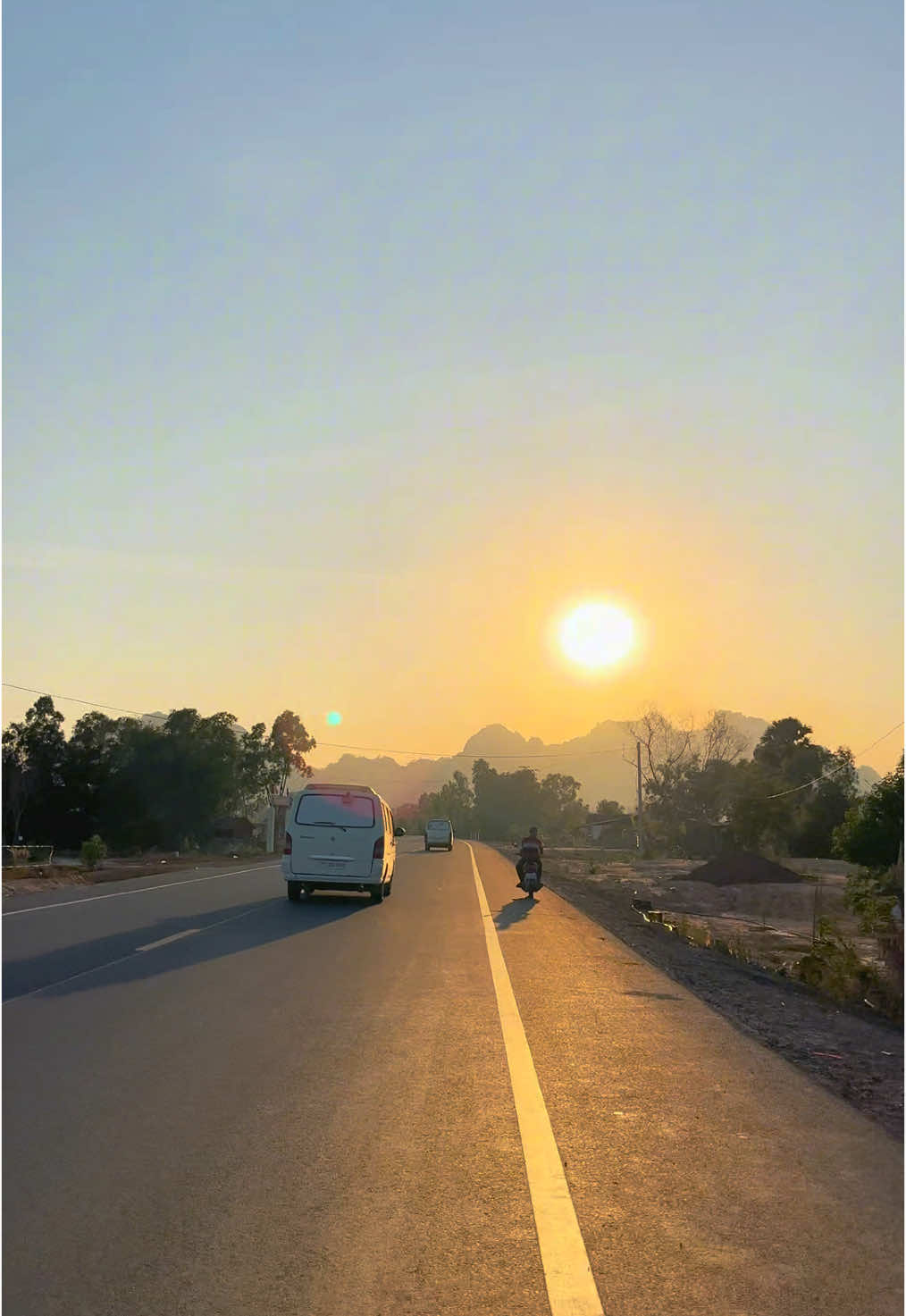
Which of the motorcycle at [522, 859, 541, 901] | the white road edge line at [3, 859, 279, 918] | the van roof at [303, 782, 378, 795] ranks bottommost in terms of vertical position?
the white road edge line at [3, 859, 279, 918]

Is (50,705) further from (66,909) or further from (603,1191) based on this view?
(603,1191)

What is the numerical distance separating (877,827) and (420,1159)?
34336mm

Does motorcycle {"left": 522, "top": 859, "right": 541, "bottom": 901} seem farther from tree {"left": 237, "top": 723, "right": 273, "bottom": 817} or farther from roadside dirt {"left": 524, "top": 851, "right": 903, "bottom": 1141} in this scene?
tree {"left": 237, "top": 723, "right": 273, "bottom": 817}

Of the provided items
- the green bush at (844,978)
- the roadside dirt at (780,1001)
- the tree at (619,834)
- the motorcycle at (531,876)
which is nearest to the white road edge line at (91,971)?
the roadside dirt at (780,1001)

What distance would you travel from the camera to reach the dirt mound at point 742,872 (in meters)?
53.9

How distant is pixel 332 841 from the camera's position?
76.8 ft

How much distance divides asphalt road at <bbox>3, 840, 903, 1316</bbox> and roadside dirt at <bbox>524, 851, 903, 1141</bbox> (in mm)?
373

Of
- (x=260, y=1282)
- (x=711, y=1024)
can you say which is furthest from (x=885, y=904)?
(x=260, y=1282)

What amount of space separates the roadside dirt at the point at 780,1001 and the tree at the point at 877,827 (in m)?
2.86

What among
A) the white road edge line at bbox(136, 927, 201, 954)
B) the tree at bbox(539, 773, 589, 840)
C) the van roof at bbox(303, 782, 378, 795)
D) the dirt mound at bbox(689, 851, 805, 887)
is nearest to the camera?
the white road edge line at bbox(136, 927, 201, 954)

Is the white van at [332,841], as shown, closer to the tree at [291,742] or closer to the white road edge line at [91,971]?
the white road edge line at [91,971]

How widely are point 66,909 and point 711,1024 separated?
50.0 feet

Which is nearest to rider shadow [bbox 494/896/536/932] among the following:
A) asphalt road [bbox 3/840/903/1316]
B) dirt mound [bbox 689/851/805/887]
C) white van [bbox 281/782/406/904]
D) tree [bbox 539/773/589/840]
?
white van [bbox 281/782/406/904]

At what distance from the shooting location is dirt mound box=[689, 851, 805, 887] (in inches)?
2124
